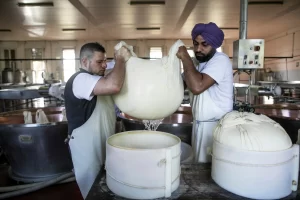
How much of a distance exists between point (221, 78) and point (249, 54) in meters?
0.70

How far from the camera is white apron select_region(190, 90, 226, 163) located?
1.37 meters

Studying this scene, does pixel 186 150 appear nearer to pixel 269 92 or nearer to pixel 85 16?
pixel 269 92

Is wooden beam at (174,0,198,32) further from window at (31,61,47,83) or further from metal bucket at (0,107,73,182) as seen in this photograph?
window at (31,61,47,83)

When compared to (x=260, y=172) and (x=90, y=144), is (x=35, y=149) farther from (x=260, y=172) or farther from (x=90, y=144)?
(x=260, y=172)

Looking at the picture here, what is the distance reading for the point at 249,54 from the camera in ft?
6.02

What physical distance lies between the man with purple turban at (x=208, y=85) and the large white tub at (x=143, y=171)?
1.52 feet

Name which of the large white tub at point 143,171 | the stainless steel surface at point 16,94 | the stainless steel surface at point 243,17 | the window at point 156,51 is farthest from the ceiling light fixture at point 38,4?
the window at point 156,51

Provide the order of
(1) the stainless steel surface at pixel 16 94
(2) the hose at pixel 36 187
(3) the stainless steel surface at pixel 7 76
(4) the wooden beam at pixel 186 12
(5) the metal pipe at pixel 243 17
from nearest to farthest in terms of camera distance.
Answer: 1. (5) the metal pipe at pixel 243 17
2. (2) the hose at pixel 36 187
3. (1) the stainless steel surface at pixel 16 94
4. (4) the wooden beam at pixel 186 12
5. (3) the stainless steel surface at pixel 7 76

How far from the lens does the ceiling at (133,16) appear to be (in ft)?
17.7

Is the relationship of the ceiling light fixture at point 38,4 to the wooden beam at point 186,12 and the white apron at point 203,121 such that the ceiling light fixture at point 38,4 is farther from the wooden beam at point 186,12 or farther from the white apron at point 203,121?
the white apron at point 203,121

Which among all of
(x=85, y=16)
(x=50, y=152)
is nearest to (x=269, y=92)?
(x=50, y=152)

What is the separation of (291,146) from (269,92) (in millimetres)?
3477

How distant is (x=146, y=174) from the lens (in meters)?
→ 0.83

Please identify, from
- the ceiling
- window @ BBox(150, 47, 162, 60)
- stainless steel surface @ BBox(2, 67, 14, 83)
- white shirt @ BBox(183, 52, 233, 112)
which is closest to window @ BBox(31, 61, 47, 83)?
stainless steel surface @ BBox(2, 67, 14, 83)
